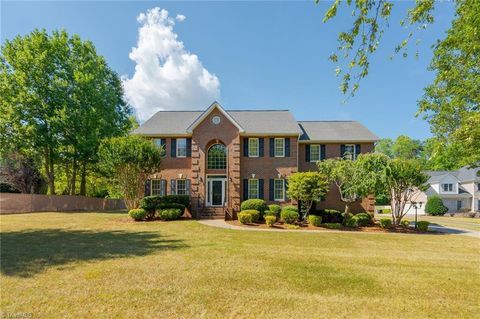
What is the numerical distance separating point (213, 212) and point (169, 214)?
12.6ft

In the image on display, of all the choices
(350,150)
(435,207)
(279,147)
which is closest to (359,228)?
(350,150)

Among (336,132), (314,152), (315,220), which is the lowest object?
(315,220)

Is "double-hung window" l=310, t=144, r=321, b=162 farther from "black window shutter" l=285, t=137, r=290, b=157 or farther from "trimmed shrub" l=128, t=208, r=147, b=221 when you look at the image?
"trimmed shrub" l=128, t=208, r=147, b=221

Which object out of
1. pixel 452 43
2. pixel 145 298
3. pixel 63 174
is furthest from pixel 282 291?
pixel 63 174

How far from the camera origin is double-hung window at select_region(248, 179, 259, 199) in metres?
21.5

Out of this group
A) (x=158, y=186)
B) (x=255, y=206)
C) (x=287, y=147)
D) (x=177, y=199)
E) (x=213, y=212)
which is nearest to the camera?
(x=255, y=206)

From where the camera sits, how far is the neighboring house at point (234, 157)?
21.3 meters

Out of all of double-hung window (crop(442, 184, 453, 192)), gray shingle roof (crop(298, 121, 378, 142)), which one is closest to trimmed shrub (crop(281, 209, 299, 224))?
gray shingle roof (crop(298, 121, 378, 142))

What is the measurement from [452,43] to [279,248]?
8573 mm

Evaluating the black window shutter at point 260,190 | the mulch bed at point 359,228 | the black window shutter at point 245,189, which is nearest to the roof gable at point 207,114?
the black window shutter at point 245,189

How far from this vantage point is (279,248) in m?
10.5

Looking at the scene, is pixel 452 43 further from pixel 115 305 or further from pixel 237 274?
pixel 115 305

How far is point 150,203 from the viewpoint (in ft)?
63.1

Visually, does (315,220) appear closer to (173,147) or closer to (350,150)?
(350,150)
